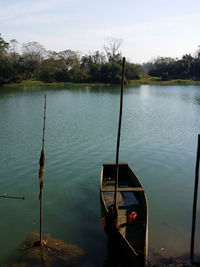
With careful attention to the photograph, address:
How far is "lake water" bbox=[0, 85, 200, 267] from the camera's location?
1083 cm

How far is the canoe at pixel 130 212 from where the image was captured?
26.9 ft

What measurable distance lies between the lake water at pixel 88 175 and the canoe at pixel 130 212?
853 millimetres

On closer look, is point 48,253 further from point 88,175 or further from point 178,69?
point 178,69

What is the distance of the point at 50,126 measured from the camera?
28.2 meters

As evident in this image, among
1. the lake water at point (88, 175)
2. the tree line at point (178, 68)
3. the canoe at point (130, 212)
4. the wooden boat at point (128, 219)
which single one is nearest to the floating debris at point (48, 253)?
Answer: the lake water at point (88, 175)

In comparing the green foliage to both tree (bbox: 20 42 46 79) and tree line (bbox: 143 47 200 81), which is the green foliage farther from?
tree (bbox: 20 42 46 79)

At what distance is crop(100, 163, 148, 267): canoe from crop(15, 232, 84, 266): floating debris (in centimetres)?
185

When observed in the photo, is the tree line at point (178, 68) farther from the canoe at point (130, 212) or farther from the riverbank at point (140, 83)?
the canoe at point (130, 212)

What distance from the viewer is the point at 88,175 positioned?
1653 cm

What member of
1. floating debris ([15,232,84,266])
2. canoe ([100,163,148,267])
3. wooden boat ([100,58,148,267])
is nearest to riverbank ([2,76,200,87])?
canoe ([100,163,148,267])

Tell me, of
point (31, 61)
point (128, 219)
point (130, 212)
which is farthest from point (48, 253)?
point (31, 61)

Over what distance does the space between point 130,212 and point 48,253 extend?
3.72m

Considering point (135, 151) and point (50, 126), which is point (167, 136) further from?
point (50, 126)

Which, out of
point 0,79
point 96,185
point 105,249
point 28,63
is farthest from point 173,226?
point 28,63
